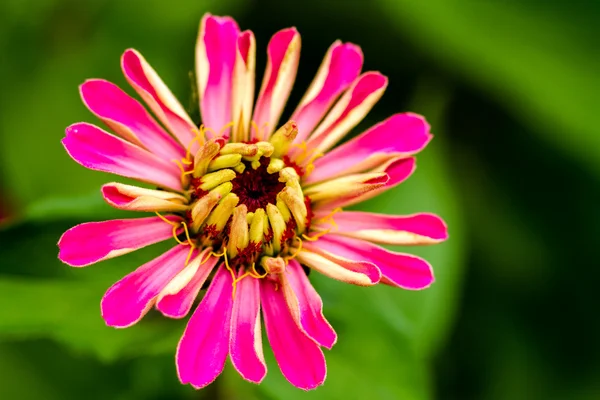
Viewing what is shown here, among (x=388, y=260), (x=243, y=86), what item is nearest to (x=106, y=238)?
Result: (x=243, y=86)

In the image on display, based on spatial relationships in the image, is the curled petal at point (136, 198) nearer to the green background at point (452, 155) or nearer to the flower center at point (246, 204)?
the flower center at point (246, 204)

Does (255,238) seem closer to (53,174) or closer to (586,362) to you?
(53,174)

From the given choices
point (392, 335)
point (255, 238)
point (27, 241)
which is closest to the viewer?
point (255, 238)

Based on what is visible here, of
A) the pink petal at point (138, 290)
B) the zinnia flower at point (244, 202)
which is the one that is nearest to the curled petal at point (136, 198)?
the zinnia flower at point (244, 202)

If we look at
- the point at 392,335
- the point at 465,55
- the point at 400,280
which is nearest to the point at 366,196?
the point at 400,280

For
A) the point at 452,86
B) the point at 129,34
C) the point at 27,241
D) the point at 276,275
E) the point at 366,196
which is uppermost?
the point at 452,86

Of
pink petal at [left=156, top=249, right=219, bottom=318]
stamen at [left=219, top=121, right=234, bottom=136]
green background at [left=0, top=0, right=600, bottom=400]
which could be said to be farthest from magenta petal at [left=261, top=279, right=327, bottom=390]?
green background at [left=0, top=0, right=600, bottom=400]

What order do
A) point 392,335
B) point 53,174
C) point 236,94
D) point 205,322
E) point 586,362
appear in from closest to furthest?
point 205,322 < point 236,94 < point 392,335 < point 53,174 < point 586,362
